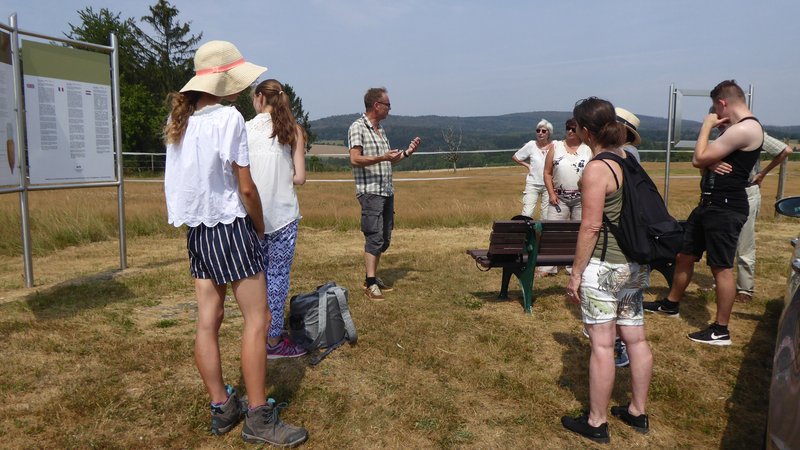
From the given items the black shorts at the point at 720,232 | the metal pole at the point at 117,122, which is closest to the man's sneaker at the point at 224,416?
the black shorts at the point at 720,232

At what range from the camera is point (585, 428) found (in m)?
3.02

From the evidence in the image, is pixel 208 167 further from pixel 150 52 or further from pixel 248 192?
pixel 150 52

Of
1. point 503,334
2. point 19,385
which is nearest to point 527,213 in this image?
point 503,334

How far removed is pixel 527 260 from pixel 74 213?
7421mm

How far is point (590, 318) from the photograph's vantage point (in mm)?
2904

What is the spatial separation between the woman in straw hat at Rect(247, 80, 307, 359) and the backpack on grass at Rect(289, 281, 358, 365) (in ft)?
1.51

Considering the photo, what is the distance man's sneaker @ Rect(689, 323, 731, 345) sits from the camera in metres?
4.37

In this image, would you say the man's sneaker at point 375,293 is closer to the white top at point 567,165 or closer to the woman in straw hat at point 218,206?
the white top at point 567,165

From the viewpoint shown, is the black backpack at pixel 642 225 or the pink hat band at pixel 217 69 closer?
the pink hat band at pixel 217 69

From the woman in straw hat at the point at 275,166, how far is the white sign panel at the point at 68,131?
3268mm

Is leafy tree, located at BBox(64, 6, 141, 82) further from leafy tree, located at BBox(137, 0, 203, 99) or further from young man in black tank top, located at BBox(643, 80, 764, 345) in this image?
young man in black tank top, located at BBox(643, 80, 764, 345)

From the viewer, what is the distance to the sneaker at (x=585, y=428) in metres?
2.97

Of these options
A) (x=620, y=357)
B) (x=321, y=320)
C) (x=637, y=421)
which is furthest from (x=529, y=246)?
(x=637, y=421)

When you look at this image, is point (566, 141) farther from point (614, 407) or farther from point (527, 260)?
point (614, 407)
